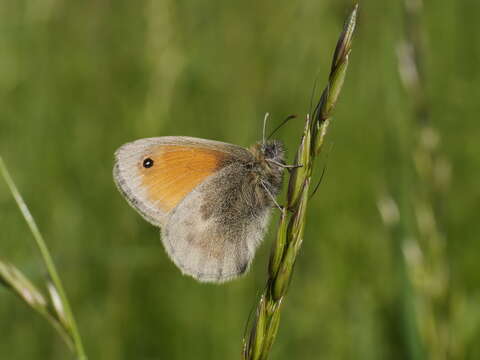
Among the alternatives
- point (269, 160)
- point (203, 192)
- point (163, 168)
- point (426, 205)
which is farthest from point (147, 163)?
point (426, 205)

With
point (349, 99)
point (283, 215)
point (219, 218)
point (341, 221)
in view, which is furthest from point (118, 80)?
point (283, 215)

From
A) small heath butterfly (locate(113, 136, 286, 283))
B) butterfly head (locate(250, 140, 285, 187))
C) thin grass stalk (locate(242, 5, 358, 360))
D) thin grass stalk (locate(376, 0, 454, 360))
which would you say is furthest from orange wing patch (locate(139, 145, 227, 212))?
thin grass stalk (locate(242, 5, 358, 360))

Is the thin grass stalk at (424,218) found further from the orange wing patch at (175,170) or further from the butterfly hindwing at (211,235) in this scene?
the orange wing patch at (175,170)

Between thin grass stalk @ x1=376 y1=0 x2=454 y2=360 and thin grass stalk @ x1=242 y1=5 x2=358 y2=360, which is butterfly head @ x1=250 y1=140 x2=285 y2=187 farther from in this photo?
thin grass stalk @ x1=242 y1=5 x2=358 y2=360

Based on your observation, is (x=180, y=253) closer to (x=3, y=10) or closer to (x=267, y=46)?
(x=267, y=46)

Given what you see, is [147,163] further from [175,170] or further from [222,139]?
[222,139]
